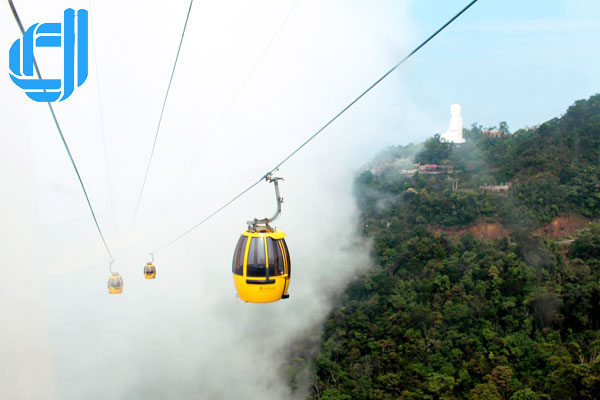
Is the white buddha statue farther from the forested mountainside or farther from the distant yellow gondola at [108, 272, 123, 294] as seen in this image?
the distant yellow gondola at [108, 272, 123, 294]

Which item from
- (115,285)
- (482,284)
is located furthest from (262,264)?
(482,284)

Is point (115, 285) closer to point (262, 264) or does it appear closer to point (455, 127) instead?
point (262, 264)

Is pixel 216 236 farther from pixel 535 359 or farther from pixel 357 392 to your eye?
pixel 535 359

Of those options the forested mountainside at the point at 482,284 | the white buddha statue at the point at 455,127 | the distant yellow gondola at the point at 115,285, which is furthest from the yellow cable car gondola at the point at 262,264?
the white buddha statue at the point at 455,127

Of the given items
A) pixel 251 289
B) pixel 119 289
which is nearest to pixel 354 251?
pixel 119 289

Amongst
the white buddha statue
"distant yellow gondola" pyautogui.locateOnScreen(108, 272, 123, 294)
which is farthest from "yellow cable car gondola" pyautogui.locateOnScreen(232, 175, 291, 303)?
the white buddha statue

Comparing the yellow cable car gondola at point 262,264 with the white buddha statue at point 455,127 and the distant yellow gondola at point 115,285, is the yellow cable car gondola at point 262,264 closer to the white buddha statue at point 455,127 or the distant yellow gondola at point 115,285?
the distant yellow gondola at point 115,285
